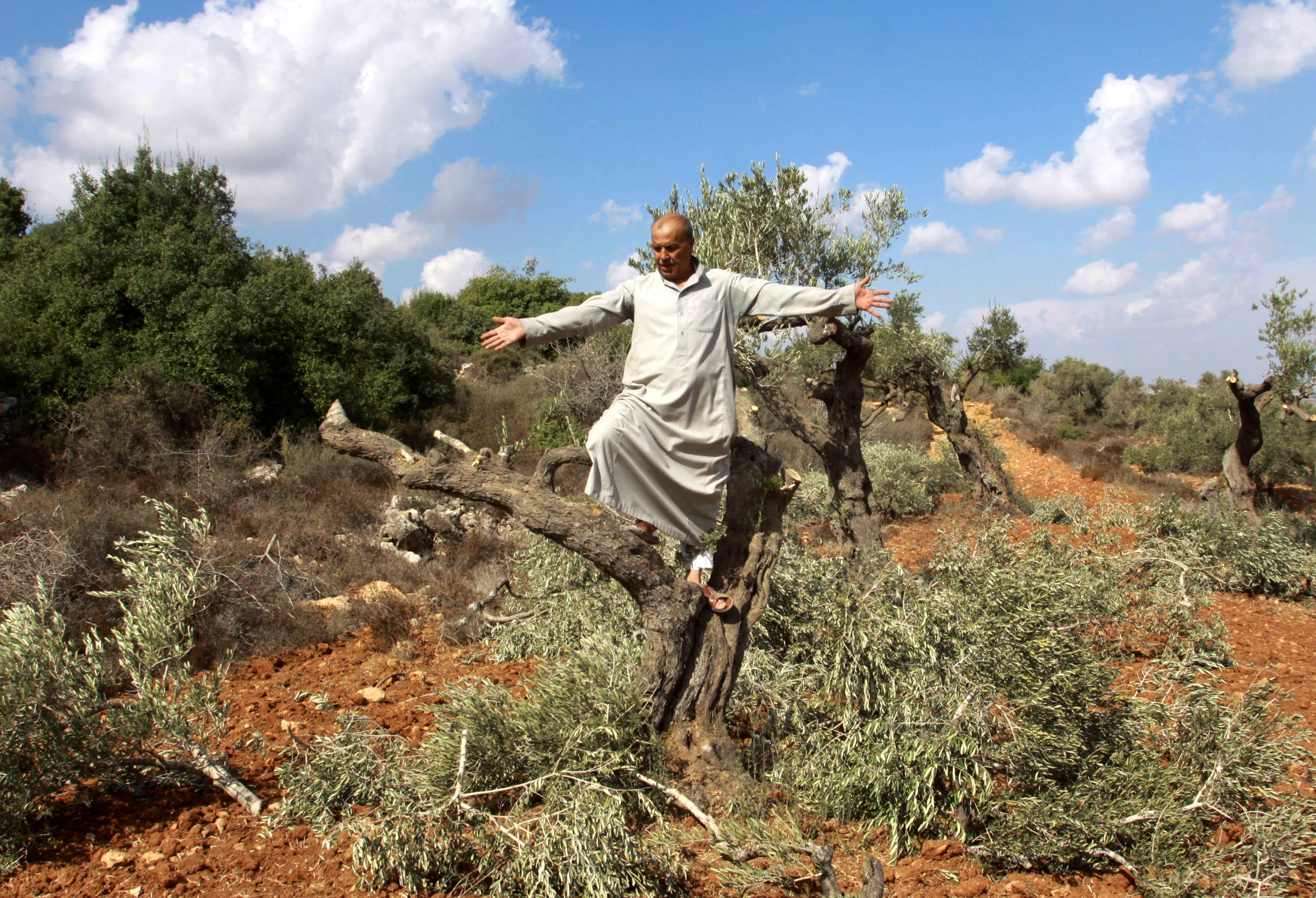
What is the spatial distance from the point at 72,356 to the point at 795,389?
1178cm

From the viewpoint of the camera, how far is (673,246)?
3.54 m

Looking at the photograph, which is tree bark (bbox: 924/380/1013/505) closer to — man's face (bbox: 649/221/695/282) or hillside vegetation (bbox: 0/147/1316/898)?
hillside vegetation (bbox: 0/147/1316/898)

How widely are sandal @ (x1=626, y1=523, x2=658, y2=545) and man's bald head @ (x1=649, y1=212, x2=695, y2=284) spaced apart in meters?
1.14

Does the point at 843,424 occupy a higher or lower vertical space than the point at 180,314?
lower

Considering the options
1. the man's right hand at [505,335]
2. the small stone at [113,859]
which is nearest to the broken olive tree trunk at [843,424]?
the man's right hand at [505,335]

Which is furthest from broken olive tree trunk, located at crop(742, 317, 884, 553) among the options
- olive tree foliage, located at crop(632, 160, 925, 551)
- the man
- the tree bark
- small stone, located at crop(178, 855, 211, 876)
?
small stone, located at crop(178, 855, 211, 876)

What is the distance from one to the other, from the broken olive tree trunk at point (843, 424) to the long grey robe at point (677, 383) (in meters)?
2.95

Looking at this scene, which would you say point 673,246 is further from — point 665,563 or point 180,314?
point 180,314

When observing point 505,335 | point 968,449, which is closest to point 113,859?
point 505,335

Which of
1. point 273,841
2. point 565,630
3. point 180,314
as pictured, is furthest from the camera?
point 180,314

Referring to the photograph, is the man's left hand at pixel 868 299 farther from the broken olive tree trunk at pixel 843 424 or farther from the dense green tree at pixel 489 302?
the dense green tree at pixel 489 302

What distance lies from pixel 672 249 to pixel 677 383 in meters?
0.62

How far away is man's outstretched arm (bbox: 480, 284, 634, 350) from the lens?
344 centimetres

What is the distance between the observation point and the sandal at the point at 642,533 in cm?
344
